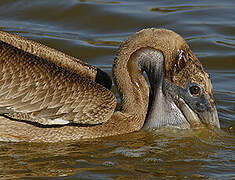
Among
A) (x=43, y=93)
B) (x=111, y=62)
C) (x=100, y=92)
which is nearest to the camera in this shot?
(x=43, y=93)

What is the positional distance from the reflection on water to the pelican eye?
1.49 ft

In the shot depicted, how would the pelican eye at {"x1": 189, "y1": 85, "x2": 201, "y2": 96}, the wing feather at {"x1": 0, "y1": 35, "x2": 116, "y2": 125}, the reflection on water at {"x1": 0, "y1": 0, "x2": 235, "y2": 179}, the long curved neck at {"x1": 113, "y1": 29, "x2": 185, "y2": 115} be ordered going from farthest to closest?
the long curved neck at {"x1": 113, "y1": 29, "x2": 185, "y2": 115} → the pelican eye at {"x1": 189, "y1": 85, "x2": 201, "y2": 96} → the wing feather at {"x1": 0, "y1": 35, "x2": 116, "y2": 125} → the reflection on water at {"x1": 0, "y1": 0, "x2": 235, "y2": 179}

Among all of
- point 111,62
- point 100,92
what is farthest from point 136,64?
point 111,62

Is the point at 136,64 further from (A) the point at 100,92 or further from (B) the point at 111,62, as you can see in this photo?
(B) the point at 111,62

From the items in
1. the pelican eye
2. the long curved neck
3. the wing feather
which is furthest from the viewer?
the long curved neck

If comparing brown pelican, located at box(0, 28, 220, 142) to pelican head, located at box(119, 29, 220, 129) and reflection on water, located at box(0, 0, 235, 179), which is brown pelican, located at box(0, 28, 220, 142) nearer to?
pelican head, located at box(119, 29, 220, 129)

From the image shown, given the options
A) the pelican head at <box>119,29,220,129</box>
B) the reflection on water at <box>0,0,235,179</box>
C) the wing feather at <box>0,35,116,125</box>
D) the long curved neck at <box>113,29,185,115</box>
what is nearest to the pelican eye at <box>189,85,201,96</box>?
the pelican head at <box>119,29,220,129</box>

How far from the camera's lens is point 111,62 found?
10664 mm

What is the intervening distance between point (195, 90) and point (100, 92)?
1.02 metres

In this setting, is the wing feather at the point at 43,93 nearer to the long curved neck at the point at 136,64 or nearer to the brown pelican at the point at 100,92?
the brown pelican at the point at 100,92

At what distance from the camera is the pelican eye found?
766cm

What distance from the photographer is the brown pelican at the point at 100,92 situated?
7.32 m

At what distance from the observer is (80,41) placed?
11.4 metres

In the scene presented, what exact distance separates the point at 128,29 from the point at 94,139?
4.67 m
